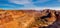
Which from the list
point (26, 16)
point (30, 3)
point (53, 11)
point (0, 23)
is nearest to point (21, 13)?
point (26, 16)

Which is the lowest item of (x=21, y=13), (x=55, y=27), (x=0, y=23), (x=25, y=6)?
(x=55, y=27)

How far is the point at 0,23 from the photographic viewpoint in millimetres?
1491

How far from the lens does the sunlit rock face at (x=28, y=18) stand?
4.90 feet

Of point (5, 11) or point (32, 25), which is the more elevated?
point (5, 11)

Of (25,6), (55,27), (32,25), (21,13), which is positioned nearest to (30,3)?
(25,6)

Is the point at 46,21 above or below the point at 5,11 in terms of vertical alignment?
below

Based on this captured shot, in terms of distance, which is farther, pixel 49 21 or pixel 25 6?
pixel 25 6

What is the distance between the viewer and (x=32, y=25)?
149 cm

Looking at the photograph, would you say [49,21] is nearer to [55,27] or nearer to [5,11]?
[55,27]

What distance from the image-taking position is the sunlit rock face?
58.8 inches

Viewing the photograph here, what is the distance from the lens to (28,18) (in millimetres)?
1542

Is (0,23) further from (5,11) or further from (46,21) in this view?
(46,21)

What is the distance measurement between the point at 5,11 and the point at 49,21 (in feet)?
2.25

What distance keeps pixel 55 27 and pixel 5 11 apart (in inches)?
31.4
